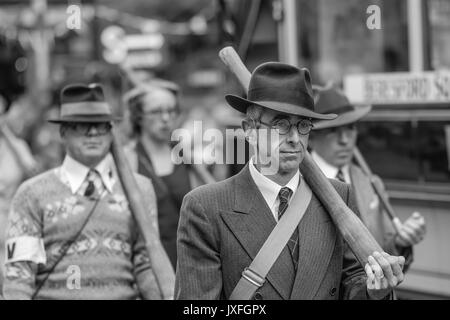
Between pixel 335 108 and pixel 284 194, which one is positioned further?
pixel 335 108

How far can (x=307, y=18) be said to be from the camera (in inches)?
280

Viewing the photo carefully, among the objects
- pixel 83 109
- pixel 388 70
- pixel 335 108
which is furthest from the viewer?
pixel 388 70

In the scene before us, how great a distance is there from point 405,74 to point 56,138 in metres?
5.97

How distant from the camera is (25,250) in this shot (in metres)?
4.21

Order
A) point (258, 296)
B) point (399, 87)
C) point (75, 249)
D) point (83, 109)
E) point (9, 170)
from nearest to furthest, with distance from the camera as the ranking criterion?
point (258, 296), point (75, 249), point (83, 109), point (399, 87), point (9, 170)

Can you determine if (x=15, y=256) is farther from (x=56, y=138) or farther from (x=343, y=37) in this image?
(x=56, y=138)

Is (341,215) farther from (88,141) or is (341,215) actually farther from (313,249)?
(88,141)

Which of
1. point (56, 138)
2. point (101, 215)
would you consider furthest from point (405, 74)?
point (56, 138)

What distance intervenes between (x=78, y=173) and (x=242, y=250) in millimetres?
1772

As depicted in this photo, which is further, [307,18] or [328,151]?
[307,18]

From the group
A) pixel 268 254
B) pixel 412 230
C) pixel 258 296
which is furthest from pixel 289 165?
pixel 412 230

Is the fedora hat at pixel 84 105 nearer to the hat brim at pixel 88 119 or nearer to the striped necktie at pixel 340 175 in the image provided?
the hat brim at pixel 88 119

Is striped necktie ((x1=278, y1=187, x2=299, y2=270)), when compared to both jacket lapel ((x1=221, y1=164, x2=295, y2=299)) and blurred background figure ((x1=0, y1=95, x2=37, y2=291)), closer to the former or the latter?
jacket lapel ((x1=221, y1=164, x2=295, y2=299))

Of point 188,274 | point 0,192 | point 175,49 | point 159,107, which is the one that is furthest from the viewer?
point 175,49
